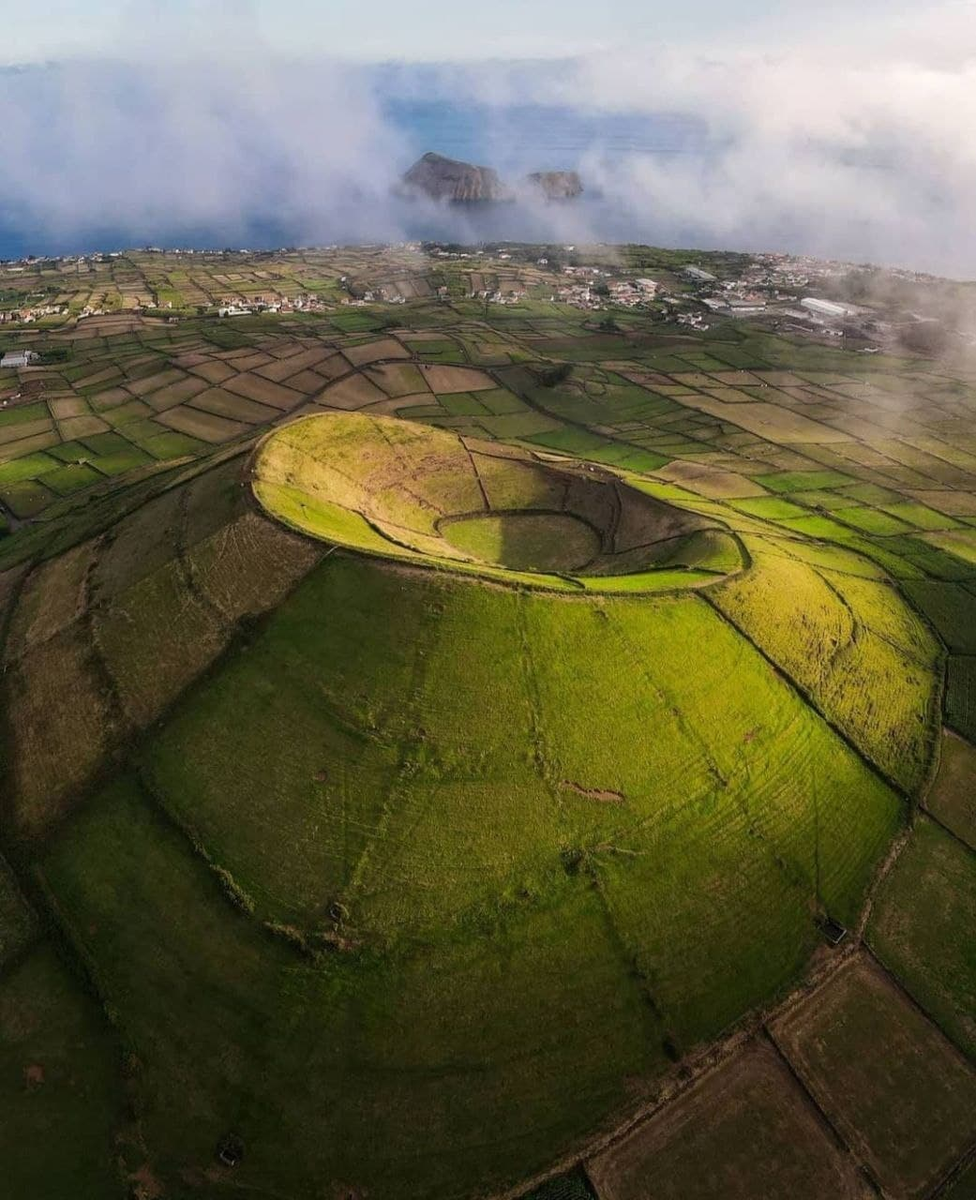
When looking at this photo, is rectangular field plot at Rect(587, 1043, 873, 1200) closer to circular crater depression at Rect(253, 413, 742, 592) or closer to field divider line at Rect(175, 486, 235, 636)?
circular crater depression at Rect(253, 413, 742, 592)

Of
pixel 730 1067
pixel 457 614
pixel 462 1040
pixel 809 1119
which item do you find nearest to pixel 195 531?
pixel 457 614

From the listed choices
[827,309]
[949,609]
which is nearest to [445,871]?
[949,609]

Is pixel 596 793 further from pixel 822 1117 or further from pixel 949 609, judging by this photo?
pixel 949 609

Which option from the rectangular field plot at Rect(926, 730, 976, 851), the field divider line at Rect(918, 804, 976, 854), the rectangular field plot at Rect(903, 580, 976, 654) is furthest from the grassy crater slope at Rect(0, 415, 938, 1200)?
the rectangular field plot at Rect(903, 580, 976, 654)

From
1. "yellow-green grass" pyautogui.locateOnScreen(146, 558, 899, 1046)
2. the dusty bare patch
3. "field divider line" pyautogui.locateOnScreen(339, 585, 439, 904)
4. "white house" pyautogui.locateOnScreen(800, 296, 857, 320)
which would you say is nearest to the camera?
"yellow-green grass" pyautogui.locateOnScreen(146, 558, 899, 1046)

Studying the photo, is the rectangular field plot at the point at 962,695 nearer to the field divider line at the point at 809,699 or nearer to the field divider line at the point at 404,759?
the field divider line at the point at 809,699

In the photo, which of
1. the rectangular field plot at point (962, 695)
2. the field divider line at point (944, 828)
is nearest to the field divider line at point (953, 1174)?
the field divider line at point (944, 828)
